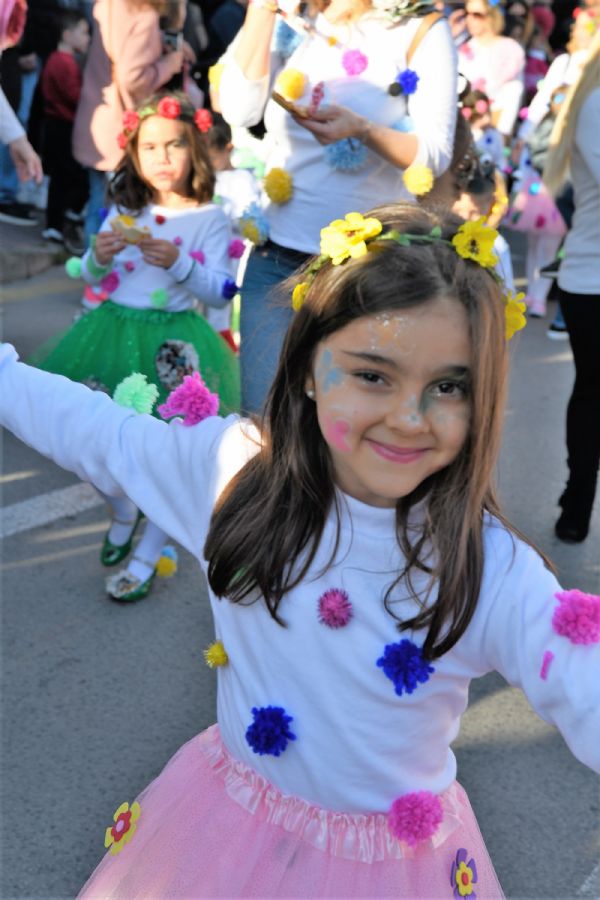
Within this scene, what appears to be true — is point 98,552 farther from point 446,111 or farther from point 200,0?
point 200,0

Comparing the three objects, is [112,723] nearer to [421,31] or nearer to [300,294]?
[300,294]

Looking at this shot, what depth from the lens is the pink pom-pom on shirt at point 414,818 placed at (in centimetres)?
173

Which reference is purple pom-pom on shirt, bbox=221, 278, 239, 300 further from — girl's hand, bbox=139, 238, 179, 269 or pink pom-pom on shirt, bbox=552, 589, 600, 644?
pink pom-pom on shirt, bbox=552, 589, 600, 644

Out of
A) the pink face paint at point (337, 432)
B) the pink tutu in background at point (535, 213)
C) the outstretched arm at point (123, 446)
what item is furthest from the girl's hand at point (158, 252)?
the pink tutu in background at point (535, 213)

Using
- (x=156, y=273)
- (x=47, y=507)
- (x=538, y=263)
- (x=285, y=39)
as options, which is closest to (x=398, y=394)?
(x=285, y=39)

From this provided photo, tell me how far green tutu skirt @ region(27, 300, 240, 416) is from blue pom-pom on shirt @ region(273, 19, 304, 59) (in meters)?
1.05

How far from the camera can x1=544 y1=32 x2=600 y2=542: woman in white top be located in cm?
375

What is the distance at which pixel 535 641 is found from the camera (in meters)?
1.55

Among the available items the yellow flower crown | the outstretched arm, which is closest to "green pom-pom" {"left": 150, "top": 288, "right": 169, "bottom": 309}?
the outstretched arm

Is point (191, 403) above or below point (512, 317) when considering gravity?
below

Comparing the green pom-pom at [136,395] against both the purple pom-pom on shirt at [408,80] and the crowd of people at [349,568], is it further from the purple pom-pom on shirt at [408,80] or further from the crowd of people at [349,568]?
the purple pom-pom on shirt at [408,80]

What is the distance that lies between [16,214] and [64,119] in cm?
115

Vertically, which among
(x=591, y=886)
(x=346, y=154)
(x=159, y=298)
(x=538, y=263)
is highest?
(x=346, y=154)

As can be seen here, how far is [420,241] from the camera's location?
1702mm
